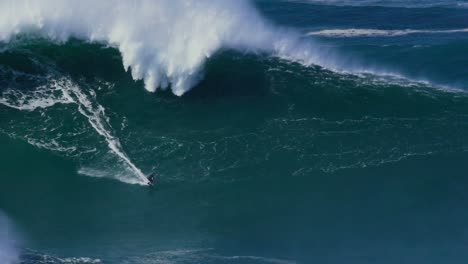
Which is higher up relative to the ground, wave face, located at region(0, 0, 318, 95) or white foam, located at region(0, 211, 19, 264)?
wave face, located at region(0, 0, 318, 95)

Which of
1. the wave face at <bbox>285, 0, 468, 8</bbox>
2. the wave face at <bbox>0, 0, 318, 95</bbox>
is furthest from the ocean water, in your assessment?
the wave face at <bbox>285, 0, 468, 8</bbox>

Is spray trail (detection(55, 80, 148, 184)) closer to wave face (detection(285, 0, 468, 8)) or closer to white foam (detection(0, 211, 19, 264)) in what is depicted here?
white foam (detection(0, 211, 19, 264))

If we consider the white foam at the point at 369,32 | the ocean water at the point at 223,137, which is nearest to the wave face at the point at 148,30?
the ocean water at the point at 223,137

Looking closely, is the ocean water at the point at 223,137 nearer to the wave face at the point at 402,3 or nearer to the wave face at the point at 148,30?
the wave face at the point at 148,30

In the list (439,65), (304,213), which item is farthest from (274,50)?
(304,213)

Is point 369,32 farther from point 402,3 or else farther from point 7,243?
point 7,243

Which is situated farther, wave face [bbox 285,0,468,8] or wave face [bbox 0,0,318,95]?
wave face [bbox 285,0,468,8]

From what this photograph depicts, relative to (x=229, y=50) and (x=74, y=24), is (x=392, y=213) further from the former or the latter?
(x=74, y=24)

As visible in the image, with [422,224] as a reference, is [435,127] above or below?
above
